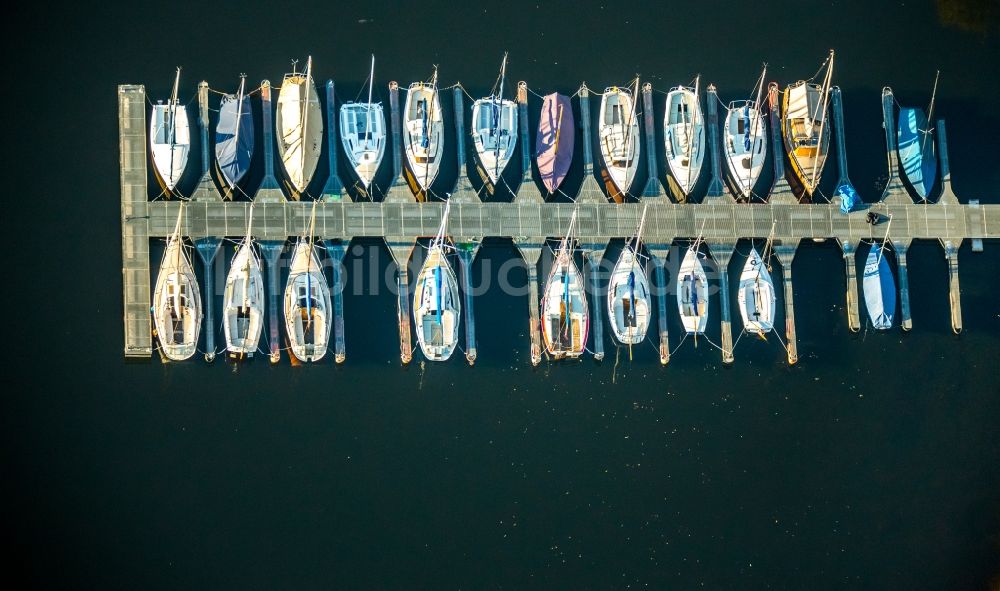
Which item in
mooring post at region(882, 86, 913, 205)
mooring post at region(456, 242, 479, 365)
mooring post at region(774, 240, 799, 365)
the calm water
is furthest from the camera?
mooring post at region(882, 86, 913, 205)

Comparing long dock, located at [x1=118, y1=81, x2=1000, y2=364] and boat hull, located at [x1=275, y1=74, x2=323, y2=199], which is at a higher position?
boat hull, located at [x1=275, y1=74, x2=323, y2=199]

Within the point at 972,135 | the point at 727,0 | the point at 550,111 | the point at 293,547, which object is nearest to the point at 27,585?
the point at 293,547

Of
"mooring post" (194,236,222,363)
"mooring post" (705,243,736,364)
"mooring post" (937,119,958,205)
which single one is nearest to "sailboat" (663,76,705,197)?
"mooring post" (705,243,736,364)

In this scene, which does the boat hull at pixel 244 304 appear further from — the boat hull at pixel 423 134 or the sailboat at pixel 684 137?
the sailboat at pixel 684 137

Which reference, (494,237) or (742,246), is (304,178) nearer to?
(494,237)

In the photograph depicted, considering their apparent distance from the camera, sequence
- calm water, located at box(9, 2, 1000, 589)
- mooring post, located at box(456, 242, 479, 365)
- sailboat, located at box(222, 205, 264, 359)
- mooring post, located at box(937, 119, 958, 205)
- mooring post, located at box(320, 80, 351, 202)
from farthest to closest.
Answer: mooring post, located at box(937, 119, 958, 205) → mooring post, located at box(456, 242, 479, 365) → mooring post, located at box(320, 80, 351, 202) → sailboat, located at box(222, 205, 264, 359) → calm water, located at box(9, 2, 1000, 589)

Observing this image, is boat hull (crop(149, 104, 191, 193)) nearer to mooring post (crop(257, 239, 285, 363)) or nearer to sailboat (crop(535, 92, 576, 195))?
mooring post (crop(257, 239, 285, 363))

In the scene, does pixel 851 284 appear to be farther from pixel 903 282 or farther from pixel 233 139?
pixel 233 139
